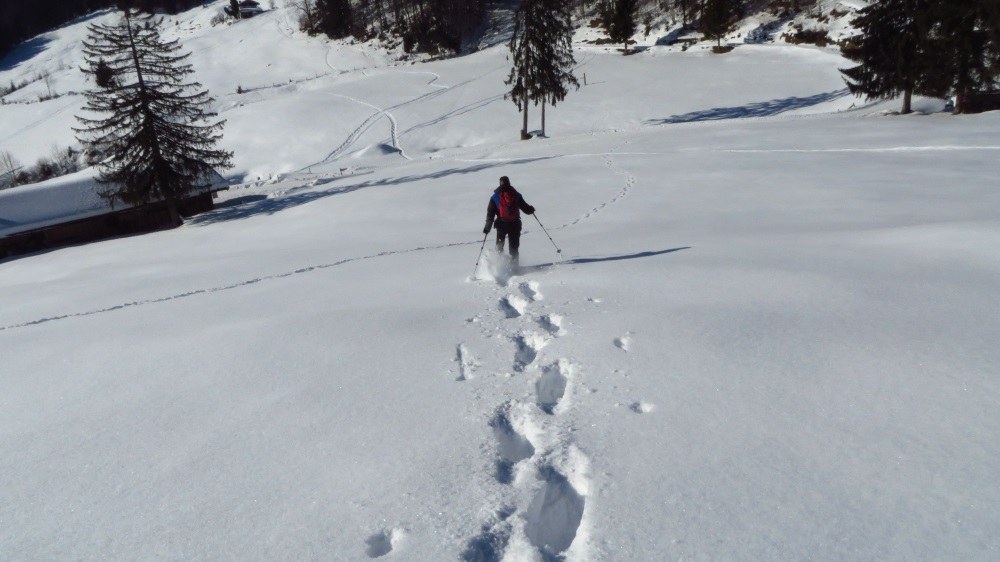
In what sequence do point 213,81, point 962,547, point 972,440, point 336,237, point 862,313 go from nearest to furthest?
point 962,547, point 972,440, point 862,313, point 336,237, point 213,81

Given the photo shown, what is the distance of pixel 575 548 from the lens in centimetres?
350

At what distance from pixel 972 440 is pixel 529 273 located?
6.37 metres

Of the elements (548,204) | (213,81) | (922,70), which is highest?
(213,81)

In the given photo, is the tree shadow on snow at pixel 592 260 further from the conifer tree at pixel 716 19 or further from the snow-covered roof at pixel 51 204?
the conifer tree at pixel 716 19

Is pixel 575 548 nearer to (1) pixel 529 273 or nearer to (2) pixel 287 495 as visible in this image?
(2) pixel 287 495

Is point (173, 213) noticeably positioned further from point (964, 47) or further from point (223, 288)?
point (964, 47)

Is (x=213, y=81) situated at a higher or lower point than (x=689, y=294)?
higher

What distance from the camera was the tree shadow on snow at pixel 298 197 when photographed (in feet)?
87.9

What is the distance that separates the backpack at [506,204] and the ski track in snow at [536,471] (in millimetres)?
4076

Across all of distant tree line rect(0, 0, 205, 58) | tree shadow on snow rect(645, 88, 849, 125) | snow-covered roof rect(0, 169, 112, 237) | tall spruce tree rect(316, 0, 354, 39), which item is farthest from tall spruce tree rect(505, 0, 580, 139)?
distant tree line rect(0, 0, 205, 58)

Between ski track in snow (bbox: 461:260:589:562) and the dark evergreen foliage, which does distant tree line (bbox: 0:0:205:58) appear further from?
ski track in snow (bbox: 461:260:589:562)

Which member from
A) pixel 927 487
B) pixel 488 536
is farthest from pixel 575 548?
pixel 927 487

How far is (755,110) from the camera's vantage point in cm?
4128

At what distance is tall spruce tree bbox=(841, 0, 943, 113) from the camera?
29.3m
